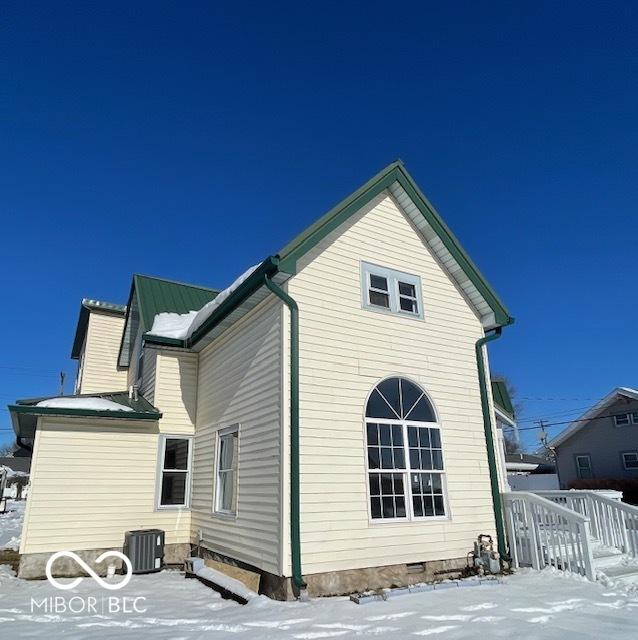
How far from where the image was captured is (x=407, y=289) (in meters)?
10.2

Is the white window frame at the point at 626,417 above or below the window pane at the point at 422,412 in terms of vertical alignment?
above

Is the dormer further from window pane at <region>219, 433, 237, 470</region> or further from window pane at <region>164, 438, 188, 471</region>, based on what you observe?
window pane at <region>219, 433, 237, 470</region>

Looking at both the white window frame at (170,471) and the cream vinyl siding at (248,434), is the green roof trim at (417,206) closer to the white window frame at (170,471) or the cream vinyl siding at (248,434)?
the cream vinyl siding at (248,434)

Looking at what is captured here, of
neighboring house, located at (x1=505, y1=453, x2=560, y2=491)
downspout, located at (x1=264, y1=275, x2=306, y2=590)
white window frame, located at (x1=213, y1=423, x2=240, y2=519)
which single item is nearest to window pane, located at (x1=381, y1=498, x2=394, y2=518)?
downspout, located at (x1=264, y1=275, x2=306, y2=590)

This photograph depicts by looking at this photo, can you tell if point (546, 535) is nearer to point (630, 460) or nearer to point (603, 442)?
point (630, 460)

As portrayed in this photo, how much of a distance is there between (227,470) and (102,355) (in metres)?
9.91

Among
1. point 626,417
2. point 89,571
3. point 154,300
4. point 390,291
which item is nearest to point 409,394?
point 390,291

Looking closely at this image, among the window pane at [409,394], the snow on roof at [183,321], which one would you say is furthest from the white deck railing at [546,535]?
the snow on roof at [183,321]

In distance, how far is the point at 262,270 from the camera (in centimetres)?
834

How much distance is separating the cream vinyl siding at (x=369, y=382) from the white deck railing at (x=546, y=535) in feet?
1.59

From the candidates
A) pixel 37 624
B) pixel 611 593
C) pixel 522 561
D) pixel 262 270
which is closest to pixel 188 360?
pixel 262 270

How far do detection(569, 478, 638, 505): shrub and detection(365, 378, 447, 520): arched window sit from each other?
925 inches

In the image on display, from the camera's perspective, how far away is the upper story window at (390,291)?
952cm

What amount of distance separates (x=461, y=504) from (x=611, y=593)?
2553mm
